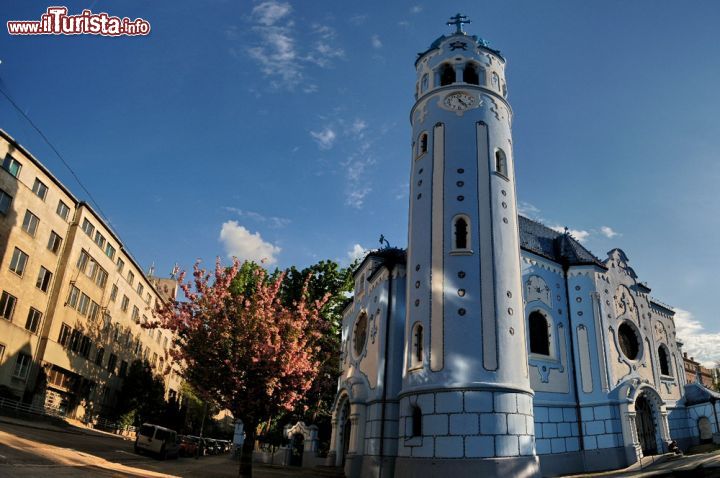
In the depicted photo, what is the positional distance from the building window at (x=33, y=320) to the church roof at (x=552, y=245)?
31.2 meters

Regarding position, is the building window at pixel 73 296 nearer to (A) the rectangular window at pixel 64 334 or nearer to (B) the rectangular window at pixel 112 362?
(A) the rectangular window at pixel 64 334

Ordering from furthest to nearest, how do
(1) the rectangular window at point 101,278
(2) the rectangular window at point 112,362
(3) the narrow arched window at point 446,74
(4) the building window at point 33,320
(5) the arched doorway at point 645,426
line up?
(2) the rectangular window at point 112,362 → (1) the rectangular window at point 101,278 → (4) the building window at point 33,320 → (3) the narrow arched window at point 446,74 → (5) the arched doorway at point 645,426

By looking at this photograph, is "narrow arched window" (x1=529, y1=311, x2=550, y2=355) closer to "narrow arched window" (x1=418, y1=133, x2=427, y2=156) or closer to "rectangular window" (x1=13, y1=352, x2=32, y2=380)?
"narrow arched window" (x1=418, y1=133, x2=427, y2=156)

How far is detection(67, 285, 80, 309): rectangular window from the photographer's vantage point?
36812 mm

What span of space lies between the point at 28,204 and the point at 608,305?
35.6 m

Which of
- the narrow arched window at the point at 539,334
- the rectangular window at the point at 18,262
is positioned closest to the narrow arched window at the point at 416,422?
the narrow arched window at the point at 539,334

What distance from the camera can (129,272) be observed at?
49531mm

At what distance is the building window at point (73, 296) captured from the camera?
120ft

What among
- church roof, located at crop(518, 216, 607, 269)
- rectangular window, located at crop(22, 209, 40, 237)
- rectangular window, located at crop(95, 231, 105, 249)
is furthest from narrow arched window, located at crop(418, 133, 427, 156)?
rectangular window, located at crop(95, 231, 105, 249)

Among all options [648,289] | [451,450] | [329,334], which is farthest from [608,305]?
[329,334]

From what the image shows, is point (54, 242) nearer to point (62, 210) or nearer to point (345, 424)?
point (62, 210)

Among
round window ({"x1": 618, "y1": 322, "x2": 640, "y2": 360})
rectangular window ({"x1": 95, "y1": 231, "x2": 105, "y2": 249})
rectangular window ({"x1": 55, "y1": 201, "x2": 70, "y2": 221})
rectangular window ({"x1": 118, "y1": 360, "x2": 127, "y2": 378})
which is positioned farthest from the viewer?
rectangular window ({"x1": 118, "y1": 360, "x2": 127, "y2": 378})

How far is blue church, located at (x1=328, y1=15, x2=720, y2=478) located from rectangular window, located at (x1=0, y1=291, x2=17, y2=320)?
20573 millimetres

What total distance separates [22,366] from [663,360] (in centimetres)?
3967
